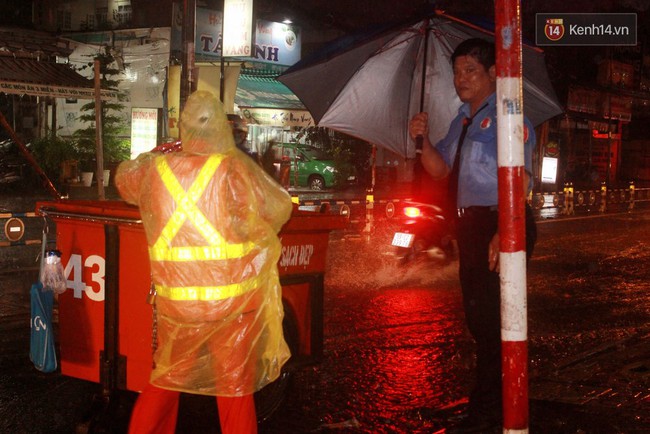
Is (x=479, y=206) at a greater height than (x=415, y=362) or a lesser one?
greater

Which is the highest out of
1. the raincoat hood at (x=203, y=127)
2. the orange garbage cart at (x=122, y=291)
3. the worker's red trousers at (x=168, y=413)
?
the raincoat hood at (x=203, y=127)

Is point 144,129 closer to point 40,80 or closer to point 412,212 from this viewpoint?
point 40,80

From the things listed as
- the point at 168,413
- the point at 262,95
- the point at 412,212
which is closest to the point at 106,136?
the point at 262,95

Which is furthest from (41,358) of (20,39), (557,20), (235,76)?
(557,20)

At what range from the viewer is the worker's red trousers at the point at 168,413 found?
11.5 ft

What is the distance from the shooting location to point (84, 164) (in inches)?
917

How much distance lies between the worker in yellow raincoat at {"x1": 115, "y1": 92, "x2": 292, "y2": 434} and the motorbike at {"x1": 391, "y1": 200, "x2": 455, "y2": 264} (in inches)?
306

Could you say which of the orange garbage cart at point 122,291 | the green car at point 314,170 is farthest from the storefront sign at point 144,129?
the orange garbage cart at point 122,291

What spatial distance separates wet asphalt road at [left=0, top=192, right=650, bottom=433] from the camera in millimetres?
4777

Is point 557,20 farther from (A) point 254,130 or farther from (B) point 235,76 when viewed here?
(B) point 235,76

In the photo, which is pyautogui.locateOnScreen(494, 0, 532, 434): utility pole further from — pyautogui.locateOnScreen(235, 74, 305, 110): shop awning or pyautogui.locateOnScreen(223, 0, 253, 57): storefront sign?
pyautogui.locateOnScreen(235, 74, 305, 110): shop awning

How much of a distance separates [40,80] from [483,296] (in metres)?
15.8

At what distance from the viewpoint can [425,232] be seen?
11352 millimetres

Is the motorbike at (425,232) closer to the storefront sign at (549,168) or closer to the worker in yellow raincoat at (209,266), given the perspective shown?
the worker in yellow raincoat at (209,266)
